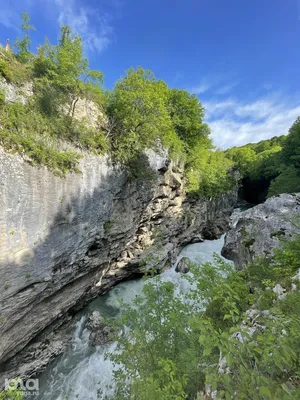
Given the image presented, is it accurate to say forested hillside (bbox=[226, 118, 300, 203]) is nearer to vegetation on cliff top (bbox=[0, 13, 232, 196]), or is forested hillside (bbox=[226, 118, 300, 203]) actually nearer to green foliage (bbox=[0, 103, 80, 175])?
vegetation on cliff top (bbox=[0, 13, 232, 196])

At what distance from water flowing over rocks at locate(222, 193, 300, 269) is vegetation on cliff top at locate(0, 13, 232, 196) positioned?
703 centimetres

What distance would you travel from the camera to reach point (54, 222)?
25.8ft

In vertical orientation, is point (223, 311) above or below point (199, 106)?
below

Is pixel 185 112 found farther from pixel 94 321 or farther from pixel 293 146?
pixel 94 321

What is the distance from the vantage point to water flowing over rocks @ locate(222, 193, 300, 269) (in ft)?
27.0

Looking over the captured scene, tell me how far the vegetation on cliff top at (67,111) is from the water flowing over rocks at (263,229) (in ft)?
23.1

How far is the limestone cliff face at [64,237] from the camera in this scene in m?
6.75

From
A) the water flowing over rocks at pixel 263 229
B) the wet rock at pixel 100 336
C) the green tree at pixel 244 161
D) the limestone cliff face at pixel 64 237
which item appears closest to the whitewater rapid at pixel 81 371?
the wet rock at pixel 100 336

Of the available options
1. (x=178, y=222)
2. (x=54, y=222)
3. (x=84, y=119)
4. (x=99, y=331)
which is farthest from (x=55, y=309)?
(x=178, y=222)

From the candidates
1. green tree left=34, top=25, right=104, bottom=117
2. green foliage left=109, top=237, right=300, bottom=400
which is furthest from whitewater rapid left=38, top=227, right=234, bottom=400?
green tree left=34, top=25, right=104, bottom=117

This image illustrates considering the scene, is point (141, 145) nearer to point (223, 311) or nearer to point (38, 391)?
point (223, 311)

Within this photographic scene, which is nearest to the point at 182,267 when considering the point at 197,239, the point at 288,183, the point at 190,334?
the point at 197,239

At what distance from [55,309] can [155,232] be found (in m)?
7.71

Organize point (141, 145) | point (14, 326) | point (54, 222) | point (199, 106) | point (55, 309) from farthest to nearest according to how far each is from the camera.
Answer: point (199, 106) < point (141, 145) < point (55, 309) < point (54, 222) < point (14, 326)
